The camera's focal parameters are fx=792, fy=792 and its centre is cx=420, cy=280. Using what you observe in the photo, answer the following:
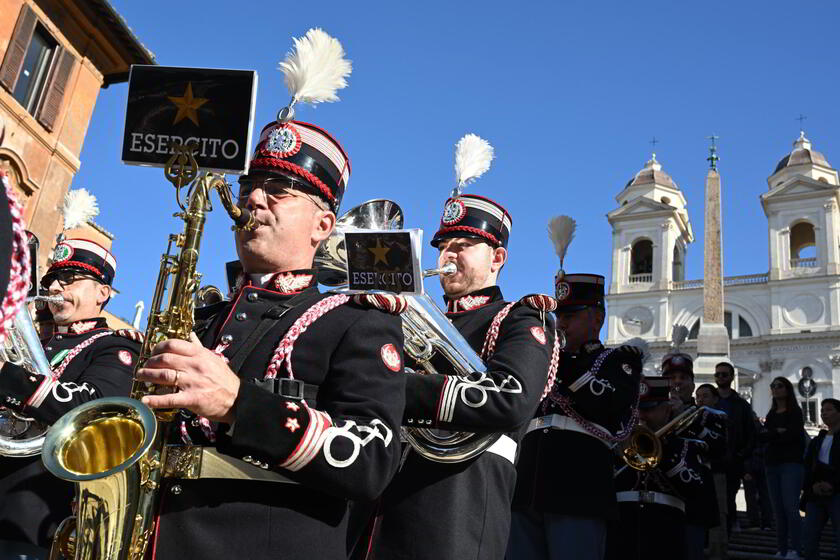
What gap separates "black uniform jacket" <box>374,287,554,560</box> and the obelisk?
61.8ft

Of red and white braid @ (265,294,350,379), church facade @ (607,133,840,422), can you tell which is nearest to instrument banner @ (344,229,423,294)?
red and white braid @ (265,294,350,379)

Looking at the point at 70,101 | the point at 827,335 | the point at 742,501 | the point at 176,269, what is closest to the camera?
the point at 176,269

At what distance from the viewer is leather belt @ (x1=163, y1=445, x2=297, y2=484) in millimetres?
2266

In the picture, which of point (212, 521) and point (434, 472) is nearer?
point (212, 521)

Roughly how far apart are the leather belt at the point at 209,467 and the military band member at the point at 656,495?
14.4 feet

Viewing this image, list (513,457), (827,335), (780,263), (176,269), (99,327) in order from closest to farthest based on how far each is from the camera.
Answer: (176,269)
(513,457)
(99,327)
(827,335)
(780,263)

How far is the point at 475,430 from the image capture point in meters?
3.35

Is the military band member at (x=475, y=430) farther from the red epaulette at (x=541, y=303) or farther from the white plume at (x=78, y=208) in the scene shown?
→ the white plume at (x=78, y=208)

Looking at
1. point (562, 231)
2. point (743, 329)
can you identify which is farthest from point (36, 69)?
point (743, 329)

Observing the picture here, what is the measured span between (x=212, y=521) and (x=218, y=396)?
1.34 feet

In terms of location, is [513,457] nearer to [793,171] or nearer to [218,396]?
[218,396]

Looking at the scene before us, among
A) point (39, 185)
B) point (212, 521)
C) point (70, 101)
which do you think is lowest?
point (212, 521)

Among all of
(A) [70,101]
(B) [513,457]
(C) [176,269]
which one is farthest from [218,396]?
(A) [70,101]

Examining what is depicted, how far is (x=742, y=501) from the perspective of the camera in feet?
50.9
